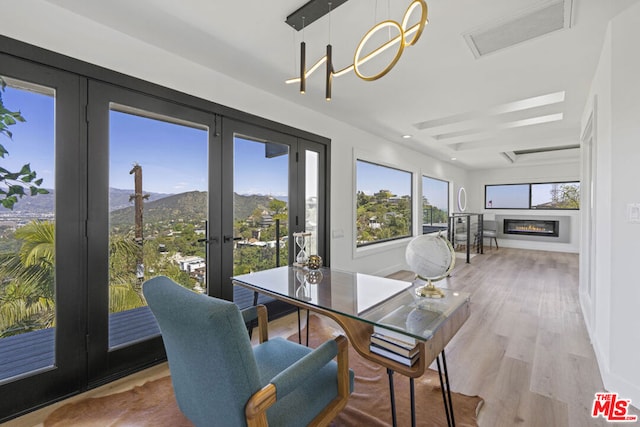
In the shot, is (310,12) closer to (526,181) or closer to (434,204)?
(434,204)

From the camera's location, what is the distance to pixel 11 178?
1.68 m

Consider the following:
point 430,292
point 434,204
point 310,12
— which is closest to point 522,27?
point 310,12

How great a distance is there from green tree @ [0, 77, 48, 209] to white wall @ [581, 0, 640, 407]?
3821mm

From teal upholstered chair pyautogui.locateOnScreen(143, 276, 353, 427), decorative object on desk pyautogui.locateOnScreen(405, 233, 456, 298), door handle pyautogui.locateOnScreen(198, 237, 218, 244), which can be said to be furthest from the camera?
door handle pyautogui.locateOnScreen(198, 237, 218, 244)

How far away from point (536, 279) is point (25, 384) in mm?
6491

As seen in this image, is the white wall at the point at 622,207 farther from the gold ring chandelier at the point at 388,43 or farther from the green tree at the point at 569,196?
the green tree at the point at 569,196

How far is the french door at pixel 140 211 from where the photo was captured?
6.31 feet

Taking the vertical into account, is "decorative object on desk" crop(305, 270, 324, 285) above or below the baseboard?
above

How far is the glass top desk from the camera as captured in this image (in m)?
1.16

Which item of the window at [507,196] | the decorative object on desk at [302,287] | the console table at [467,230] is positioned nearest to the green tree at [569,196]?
the window at [507,196]

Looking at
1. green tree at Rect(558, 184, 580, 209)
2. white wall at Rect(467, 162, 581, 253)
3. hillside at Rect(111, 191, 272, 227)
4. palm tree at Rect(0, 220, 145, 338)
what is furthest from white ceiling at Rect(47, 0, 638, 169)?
green tree at Rect(558, 184, 580, 209)

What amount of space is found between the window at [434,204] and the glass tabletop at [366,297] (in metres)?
4.95

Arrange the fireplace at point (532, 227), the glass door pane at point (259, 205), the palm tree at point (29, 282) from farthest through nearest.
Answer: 1. the fireplace at point (532, 227)
2. the glass door pane at point (259, 205)
3. the palm tree at point (29, 282)

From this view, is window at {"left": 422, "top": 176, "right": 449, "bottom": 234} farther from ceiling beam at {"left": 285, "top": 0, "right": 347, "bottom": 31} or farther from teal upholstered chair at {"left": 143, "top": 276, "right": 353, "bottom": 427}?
teal upholstered chair at {"left": 143, "top": 276, "right": 353, "bottom": 427}
